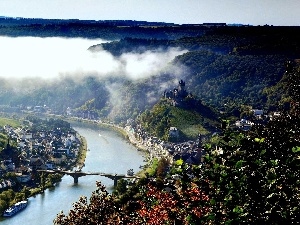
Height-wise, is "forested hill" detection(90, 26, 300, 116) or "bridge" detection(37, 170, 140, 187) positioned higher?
"forested hill" detection(90, 26, 300, 116)

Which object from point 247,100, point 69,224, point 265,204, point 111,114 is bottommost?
point 111,114

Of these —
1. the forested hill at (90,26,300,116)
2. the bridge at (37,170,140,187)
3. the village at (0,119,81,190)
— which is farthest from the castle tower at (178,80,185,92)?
the bridge at (37,170,140,187)

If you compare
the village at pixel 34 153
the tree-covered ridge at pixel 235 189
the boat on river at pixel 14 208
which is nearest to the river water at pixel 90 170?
the boat on river at pixel 14 208

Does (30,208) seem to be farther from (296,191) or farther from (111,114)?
(111,114)

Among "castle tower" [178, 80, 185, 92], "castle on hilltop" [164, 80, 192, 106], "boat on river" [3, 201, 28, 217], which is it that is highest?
"castle tower" [178, 80, 185, 92]

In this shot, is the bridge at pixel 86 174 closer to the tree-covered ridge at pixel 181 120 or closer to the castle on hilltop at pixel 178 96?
the tree-covered ridge at pixel 181 120

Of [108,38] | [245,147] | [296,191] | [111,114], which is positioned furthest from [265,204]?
[108,38]

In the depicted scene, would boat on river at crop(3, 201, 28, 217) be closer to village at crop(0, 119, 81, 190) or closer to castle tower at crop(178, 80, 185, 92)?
village at crop(0, 119, 81, 190)
